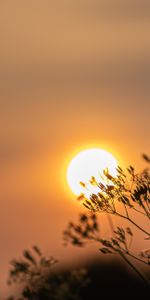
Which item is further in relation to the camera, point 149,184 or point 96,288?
point 96,288

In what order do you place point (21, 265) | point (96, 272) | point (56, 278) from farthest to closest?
1. point (96, 272)
2. point (21, 265)
3. point (56, 278)

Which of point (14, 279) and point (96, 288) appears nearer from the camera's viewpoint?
point (14, 279)

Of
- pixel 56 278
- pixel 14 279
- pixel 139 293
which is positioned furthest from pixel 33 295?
pixel 139 293

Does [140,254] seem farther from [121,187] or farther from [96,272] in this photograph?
[96,272]

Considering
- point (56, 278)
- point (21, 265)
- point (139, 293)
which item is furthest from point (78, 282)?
point (139, 293)

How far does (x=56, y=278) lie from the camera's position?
15.9 metres

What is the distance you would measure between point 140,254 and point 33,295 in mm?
1866

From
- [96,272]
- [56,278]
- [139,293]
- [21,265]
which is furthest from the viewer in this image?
[96,272]

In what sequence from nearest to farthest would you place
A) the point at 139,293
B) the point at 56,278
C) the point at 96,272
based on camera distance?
the point at 56,278, the point at 139,293, the point at 96,272

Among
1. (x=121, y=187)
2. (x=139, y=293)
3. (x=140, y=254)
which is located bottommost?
(x=140, y=254)

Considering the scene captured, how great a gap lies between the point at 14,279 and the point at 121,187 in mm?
2492

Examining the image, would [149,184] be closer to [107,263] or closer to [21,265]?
[21,265]

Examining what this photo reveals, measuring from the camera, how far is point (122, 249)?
54.9ft

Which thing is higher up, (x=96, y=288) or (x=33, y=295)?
(x=96, y=288)
